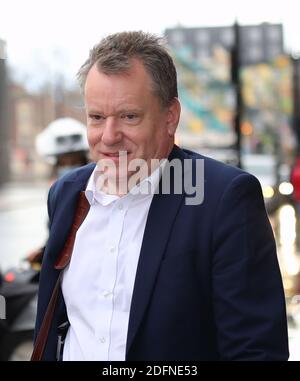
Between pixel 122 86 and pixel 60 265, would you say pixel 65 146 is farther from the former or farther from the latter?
pixel 122 86

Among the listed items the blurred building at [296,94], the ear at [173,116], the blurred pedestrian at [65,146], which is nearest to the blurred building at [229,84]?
the blurred building at [296,94]

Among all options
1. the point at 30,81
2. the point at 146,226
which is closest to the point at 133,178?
the point at 146,226

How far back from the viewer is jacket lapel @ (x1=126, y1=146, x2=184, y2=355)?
4.33 feet

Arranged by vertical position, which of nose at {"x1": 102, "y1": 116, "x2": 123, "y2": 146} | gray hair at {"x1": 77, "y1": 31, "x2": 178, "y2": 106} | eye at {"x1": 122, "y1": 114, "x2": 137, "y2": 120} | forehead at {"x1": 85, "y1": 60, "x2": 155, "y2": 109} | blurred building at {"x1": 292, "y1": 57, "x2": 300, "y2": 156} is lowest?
blurred building at {"x1": 292, "y1": 57, "x2": 300, "y2": 156}

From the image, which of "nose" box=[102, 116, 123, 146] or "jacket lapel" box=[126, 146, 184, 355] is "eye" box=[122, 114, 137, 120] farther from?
"jacket lapel" box=[126, 146, 184, 355]

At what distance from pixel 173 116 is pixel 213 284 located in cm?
36

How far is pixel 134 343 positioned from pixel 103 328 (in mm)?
84

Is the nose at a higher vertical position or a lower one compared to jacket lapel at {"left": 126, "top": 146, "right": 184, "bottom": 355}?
higher

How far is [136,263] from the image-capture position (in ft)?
4.53

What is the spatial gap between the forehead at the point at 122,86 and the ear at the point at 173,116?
7 cm

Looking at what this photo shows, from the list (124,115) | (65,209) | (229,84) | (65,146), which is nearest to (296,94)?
(229,84)

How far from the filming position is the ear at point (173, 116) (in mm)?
1420

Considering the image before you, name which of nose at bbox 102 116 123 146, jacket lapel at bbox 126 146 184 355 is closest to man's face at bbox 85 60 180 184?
nose at bbox 102 116 123 146

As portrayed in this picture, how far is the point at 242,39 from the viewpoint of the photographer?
27.5 feet
